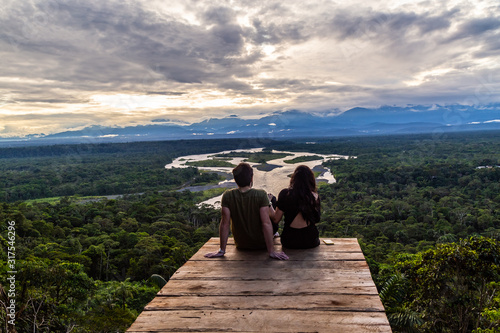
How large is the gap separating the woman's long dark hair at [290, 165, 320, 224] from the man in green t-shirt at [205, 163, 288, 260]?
0.53 m

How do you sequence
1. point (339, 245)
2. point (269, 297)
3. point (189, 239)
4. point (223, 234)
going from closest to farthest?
point (269, 297) < point (223, 234) < point (339, 245) < point (189, 239)

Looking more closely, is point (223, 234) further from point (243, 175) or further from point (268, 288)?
point (268, 288)

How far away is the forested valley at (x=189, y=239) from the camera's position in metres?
8.34

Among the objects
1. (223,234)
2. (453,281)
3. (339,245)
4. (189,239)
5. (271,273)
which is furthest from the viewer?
(189,239)

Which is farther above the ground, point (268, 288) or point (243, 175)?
point (243, 175)

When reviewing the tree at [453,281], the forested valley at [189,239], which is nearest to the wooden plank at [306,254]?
the forested valley at [189,239]

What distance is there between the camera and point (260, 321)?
10.3ft

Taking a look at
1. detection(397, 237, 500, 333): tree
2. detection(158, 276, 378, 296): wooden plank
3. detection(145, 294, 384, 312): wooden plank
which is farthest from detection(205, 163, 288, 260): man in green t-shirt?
detection(397, 237, 500, 333): tree

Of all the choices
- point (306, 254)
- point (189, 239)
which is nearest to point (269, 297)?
point (306, 254)

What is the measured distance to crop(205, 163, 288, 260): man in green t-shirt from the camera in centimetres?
477

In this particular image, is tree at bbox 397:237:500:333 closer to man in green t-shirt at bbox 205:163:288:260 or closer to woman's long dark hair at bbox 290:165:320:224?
woman's long dark hair at bbox 290:165:320:224

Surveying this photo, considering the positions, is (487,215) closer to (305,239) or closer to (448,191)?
(448,191)

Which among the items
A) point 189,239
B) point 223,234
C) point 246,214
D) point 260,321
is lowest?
point 189,239

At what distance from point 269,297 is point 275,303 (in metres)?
0.13
